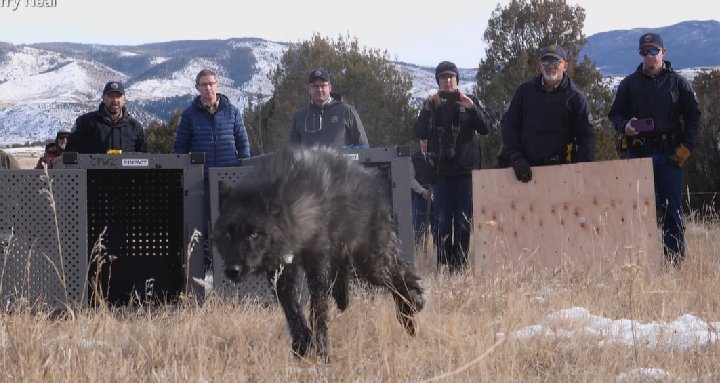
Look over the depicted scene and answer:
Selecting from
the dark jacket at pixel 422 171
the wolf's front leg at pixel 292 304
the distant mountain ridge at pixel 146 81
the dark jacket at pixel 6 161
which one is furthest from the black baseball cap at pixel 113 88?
the distant mountain ridge at pixel 146 81

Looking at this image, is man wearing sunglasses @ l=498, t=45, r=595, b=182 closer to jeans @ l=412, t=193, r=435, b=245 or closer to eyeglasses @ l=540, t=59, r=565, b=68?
eyeglasses @ l=540, t=59, r=565, b=68

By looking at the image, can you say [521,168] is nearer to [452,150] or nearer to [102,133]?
[452,150]

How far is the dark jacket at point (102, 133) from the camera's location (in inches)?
331

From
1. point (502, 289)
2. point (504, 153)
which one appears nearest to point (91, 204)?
point (502, 289)

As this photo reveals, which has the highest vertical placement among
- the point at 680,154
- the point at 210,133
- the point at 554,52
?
the point at 554,52

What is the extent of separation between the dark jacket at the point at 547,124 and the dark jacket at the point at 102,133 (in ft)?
11.2

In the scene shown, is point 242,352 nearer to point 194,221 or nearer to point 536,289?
point 194,221

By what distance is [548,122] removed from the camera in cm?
805

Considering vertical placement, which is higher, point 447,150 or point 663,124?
point 663,124

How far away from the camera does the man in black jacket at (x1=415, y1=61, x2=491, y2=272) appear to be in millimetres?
8906

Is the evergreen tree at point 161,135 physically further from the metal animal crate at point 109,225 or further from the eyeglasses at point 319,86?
the metal animal crate at point 109,225

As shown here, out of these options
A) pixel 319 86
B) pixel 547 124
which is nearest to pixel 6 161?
pixel 319 86

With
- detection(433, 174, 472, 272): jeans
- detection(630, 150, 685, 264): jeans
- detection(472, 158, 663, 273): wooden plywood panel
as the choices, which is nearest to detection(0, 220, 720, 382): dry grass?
detection(472, 158, 663, 273): wooden plywood panel

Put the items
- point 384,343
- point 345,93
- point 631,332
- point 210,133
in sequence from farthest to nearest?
point 345,93
point 210,133
point 631,332
point 384,343
